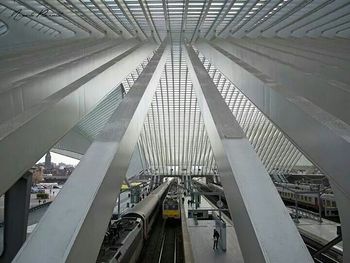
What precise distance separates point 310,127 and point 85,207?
475 centimetres

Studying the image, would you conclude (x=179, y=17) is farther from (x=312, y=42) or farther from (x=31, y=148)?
(x=31, y=148)

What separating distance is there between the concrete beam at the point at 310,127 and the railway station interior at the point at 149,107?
0.13 ft

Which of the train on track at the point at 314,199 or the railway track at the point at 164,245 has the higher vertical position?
the train on track at the point at 314,199

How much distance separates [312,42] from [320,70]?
7.51 meters

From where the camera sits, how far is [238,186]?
6.68m

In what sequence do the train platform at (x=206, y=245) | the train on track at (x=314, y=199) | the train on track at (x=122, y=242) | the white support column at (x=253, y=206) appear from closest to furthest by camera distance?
the white support column at (x=253, y=206), the train on track at (x=122, y=242), the train platform at (x=206, y=245), the train on track at (x=314, y=199)

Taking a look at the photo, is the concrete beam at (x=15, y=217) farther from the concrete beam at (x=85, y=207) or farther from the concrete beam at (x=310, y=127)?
the concrete beam at (x=310, y=127)

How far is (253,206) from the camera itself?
6.14m

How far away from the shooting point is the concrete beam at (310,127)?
629 cm

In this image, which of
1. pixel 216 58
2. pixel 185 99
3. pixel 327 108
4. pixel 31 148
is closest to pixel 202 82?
pixel 216 58

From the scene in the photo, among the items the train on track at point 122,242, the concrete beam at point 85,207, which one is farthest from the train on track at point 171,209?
the concrete beam at point 85,207

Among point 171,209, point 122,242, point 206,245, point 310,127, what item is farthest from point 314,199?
point 310,127

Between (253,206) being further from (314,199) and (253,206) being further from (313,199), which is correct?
(313,199)

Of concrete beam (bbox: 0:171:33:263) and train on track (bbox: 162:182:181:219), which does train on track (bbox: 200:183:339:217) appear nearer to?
train on track (bbox: 162:182:181:219)
